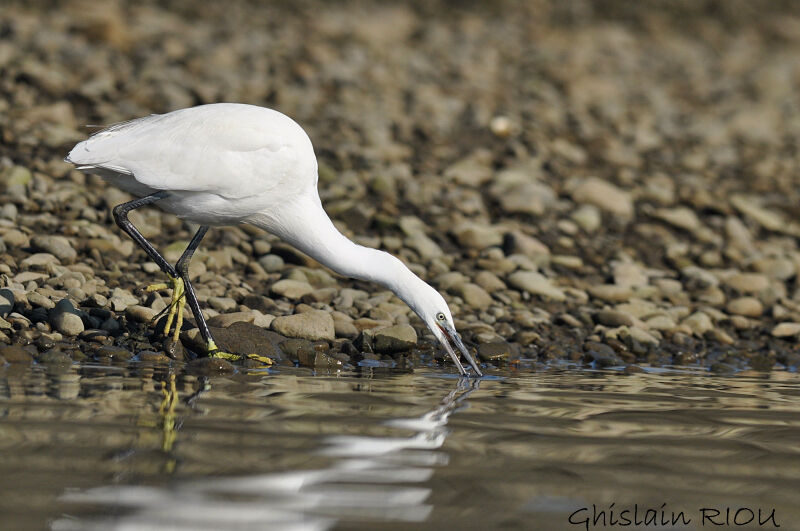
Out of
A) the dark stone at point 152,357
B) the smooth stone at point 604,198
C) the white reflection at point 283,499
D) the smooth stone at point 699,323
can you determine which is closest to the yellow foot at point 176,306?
the dark stone at point 152,357

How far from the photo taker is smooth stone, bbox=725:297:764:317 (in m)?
10.6

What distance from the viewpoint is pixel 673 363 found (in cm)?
912

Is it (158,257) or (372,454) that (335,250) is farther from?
(372,454)

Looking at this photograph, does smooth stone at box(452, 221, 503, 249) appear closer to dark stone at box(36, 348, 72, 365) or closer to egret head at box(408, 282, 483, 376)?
egret head at box(408, 282, 483, 376)

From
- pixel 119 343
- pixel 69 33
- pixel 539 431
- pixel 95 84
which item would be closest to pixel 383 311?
pixel 119 343

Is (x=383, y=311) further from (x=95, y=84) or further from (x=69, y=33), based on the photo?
(x=69, y=33)

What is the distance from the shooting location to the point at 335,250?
25.9ft

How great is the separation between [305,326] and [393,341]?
682mm

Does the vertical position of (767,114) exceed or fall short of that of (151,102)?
it exceeds it

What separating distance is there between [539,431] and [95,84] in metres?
9.96

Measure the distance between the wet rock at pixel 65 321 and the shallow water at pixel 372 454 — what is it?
0.79 m

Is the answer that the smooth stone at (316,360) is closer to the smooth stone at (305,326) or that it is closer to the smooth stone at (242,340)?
the smooth stone at (242,340)

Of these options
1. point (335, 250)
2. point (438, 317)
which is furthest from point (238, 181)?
point (438, 317)

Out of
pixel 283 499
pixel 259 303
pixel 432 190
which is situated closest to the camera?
pixel 283 499
